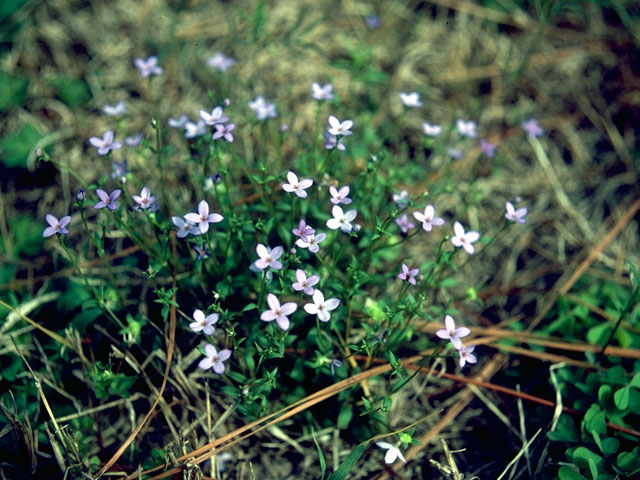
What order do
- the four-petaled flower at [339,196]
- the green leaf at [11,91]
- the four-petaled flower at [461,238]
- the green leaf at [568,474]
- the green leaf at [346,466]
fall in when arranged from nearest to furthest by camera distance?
the green leaf at [346,466]
the green leaf at [568,474]
the four-petaled flower at [339,196]
the four-petaled flower at [461,238]
the green leaf at [11,91]

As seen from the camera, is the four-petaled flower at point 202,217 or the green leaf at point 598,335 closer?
the four-petaled flower at point 202,217

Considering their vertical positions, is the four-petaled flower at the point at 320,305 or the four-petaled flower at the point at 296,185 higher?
the four-petaled flower at the point at 296,185

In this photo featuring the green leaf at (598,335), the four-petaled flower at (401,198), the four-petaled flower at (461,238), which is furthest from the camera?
the green leaf at (598,335)

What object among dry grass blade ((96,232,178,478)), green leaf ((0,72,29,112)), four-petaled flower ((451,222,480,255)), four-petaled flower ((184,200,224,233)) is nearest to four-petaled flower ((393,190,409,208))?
four-petaled flower ((451,222,480,255))

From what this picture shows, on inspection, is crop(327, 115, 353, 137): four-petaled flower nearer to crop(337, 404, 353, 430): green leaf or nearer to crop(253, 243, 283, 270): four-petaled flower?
crop(253, 243, 283, 270): four-petaled flower

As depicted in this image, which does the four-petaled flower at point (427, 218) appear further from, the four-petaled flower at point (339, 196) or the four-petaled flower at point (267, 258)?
the four-petaled flower at point (267, 258)

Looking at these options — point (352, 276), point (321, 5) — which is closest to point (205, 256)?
point (352, 276)

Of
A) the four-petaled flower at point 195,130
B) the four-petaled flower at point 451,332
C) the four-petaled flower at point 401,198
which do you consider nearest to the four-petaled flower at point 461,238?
the four-petaled flower at point 401,198

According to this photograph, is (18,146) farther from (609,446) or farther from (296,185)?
(609,446)
